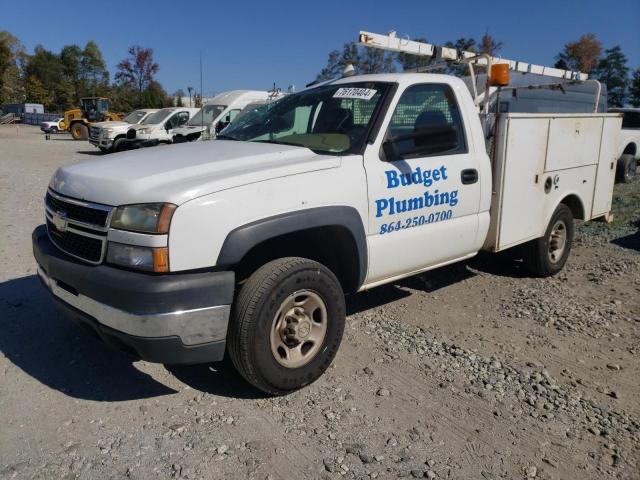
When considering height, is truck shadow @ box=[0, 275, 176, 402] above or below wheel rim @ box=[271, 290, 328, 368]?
below

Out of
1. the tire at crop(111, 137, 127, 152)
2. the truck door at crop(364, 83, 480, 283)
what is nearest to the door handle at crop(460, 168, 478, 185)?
the truck door at crop(364, 83, 480, 283)

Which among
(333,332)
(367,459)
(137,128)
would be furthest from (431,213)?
(137,128)

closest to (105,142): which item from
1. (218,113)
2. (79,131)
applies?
(218,113)

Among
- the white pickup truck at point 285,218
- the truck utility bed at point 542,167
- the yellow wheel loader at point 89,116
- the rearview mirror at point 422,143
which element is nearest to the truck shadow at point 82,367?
the white pickup truck at point 285,218

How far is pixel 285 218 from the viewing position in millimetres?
3008

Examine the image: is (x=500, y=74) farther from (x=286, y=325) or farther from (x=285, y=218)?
(x=286, y=325)

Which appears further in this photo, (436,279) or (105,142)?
(105,142)

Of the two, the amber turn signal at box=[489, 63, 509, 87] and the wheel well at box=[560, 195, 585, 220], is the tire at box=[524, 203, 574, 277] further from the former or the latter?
the amber turn signal at box=[489, 63, 509, 87]

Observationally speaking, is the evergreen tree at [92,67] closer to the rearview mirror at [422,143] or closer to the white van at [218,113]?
the white van at [218,113]

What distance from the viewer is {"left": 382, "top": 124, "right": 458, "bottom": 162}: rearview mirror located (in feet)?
11.8

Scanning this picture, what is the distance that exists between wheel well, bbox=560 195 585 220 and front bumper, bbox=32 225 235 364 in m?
4.26

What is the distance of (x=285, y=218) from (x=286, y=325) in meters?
0.65

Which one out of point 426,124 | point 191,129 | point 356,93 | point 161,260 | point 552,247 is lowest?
point 552,247

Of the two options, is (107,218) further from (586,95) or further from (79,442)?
(586,95)
